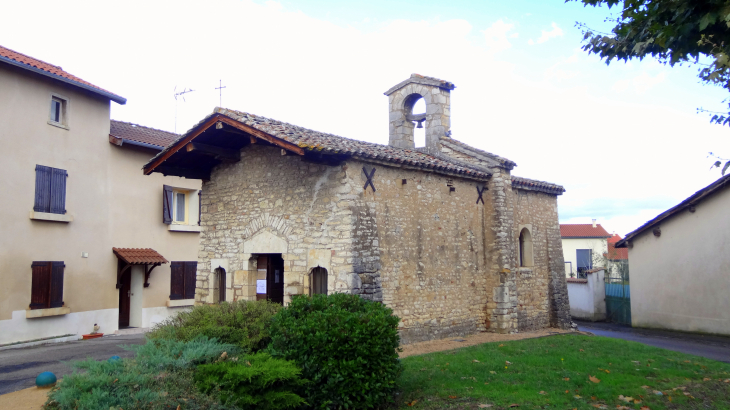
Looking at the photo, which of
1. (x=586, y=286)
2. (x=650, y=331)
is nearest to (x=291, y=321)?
(x=650, y=331)

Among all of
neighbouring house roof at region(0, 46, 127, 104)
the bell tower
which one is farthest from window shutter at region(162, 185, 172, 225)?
the bell tower

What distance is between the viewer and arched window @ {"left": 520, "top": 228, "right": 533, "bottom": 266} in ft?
46.5

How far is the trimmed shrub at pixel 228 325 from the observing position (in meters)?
6.80

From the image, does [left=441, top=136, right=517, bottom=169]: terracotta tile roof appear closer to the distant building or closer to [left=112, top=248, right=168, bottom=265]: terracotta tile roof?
[left=112, top=248, right=168, bottom=265]: terracotta tile roof

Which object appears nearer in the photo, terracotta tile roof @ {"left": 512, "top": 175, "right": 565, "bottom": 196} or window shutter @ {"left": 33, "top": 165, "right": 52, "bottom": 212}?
window shutter @ {"left": 33, "top": 165, "right": 52, "bottom": 212}

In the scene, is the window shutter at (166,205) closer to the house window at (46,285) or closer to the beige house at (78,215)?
the beige house at (78,215)

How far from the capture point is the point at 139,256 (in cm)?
1543

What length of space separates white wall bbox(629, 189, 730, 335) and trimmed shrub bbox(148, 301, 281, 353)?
43.2 feet

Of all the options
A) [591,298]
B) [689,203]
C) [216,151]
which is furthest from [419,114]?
[591,298]

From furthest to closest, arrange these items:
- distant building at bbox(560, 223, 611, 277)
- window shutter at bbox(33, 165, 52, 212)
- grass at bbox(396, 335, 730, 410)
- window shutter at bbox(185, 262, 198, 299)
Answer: distant building at bbox(560, 223, 611, 277), window shutter at bbox(185, 262, 198, 299), window shutter at bbox(33, 165, 52, 212), grass at bbox(396, 335, 730, 410)

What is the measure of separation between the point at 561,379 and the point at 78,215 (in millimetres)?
12932

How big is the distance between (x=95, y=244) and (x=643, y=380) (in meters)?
13.9

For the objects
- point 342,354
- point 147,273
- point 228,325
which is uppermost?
point 147,273

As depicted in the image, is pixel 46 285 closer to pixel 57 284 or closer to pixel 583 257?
pixel 57 284
